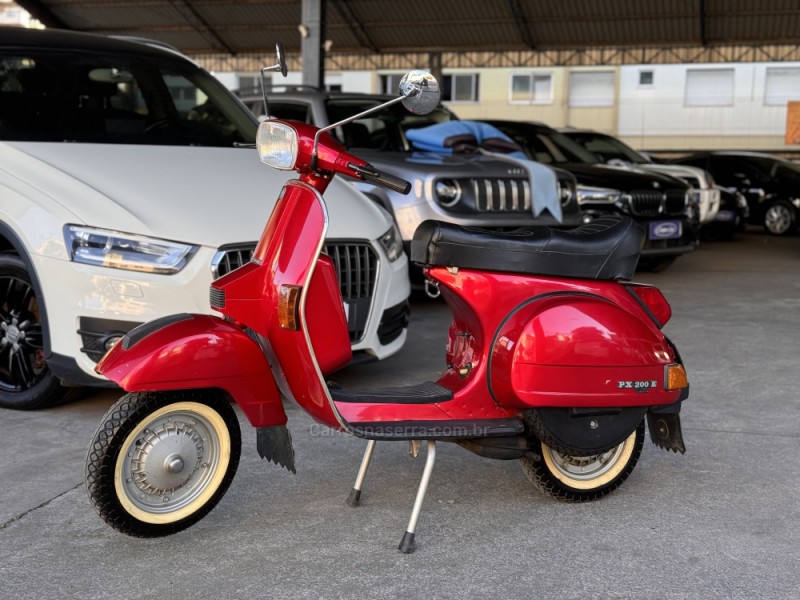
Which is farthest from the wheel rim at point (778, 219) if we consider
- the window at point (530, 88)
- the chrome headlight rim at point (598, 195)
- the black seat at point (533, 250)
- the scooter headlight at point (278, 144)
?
the window at point (530, 88)

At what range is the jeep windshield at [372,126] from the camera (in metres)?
8.02

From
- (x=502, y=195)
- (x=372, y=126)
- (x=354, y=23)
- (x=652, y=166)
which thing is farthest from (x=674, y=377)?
(x=354, y=23)

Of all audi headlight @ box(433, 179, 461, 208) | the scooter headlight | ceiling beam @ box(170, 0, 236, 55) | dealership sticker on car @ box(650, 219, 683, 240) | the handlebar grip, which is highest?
ceiling beam @ box(170, 0, 236, 55)

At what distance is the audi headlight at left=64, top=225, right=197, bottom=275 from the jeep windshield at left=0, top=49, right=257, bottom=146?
94 centimetres

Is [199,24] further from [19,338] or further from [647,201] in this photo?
[19,338]

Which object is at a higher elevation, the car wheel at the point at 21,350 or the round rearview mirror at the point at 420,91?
the round rearview mirror at the point at 420,91

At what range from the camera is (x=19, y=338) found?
470 cm

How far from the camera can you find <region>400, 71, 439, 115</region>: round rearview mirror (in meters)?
2.99

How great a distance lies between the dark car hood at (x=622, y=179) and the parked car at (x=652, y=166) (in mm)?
2050

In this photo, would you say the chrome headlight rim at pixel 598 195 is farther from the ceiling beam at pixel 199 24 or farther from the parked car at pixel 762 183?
the ceiling beam at pixel 199 24

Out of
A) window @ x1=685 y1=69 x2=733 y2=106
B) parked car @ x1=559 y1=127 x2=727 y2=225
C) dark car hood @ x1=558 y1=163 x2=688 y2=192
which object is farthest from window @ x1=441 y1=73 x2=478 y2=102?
dark car hood @ x1=558 y1=163 x2=688 y2=192

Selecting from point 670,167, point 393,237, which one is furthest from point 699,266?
point 393,237

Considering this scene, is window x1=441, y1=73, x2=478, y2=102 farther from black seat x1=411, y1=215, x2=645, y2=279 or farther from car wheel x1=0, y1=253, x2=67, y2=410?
black seat x1=411, y1=215, x2=645, y2=279

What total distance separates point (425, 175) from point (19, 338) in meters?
3.36
